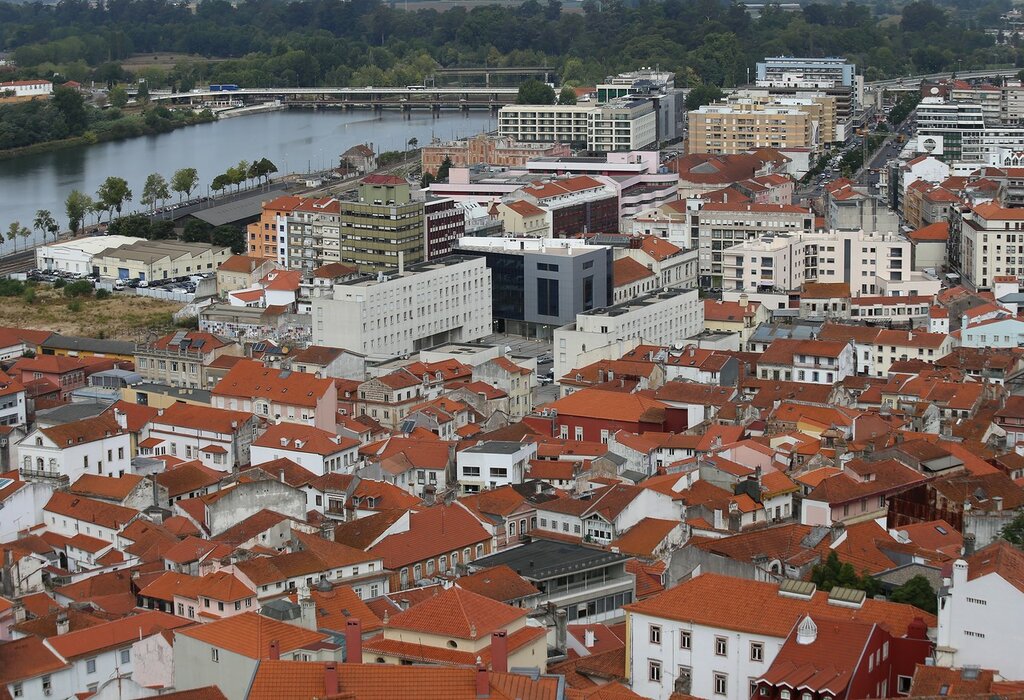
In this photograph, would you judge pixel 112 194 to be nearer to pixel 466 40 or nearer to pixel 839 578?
pixel 839 578

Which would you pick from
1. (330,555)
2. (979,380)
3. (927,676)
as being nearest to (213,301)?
(979,380)

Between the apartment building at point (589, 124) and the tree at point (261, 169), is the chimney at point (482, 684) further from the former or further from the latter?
the apartment building at point (589, 124)

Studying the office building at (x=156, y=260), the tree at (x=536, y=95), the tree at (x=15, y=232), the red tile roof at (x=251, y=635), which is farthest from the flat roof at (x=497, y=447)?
the tree at (x=536, y=95)

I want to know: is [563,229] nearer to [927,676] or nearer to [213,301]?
[213,301]

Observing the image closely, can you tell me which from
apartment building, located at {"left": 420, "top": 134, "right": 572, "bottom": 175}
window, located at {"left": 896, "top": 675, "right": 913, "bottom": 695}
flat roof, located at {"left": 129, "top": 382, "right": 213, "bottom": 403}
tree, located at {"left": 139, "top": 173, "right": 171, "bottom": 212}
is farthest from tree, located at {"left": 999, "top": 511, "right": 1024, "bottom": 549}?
tree, located at {"left": 139, "top": 173, "right": 171, "bottom": 212}

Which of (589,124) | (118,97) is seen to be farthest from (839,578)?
(118,97)
